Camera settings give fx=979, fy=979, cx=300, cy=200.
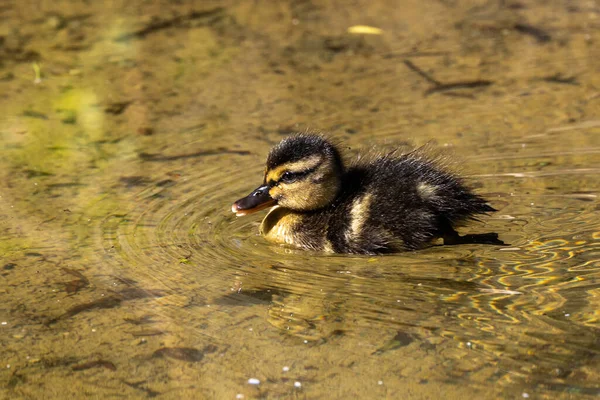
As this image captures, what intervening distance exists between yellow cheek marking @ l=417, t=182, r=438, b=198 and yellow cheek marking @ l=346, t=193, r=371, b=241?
280 mm

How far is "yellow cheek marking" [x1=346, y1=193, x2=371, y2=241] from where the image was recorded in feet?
17.3

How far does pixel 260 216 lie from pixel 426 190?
1.17 meters

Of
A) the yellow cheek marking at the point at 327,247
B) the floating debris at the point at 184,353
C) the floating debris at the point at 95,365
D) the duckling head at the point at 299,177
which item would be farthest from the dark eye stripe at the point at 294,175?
the floating debris at the point at 95,365

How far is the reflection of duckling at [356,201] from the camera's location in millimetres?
5230

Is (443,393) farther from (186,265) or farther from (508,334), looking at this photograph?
(186,265)

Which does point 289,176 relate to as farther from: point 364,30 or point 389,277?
point 364,30

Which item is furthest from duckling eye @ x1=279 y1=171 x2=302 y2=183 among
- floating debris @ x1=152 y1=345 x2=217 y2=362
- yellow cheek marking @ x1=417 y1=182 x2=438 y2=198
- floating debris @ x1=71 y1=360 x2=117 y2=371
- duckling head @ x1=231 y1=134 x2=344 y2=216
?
floating debris @ x1=71 y1=360 x2=117 y2=371

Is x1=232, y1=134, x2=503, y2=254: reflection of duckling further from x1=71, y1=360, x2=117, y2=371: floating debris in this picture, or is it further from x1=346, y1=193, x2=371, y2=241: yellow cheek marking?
x1=71, y1=360, x2=117, y2=371: floating debris

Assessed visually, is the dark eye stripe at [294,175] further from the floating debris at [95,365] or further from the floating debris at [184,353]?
the floating debris at [95,365]

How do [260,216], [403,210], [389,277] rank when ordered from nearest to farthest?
[389,277] → [403,210] → [260,216]

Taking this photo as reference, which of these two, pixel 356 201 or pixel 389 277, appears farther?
pixel 356 201

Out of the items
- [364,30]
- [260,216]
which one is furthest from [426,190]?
[364,30]

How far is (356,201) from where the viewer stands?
538 centimetres

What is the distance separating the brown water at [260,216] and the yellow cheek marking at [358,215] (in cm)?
19
